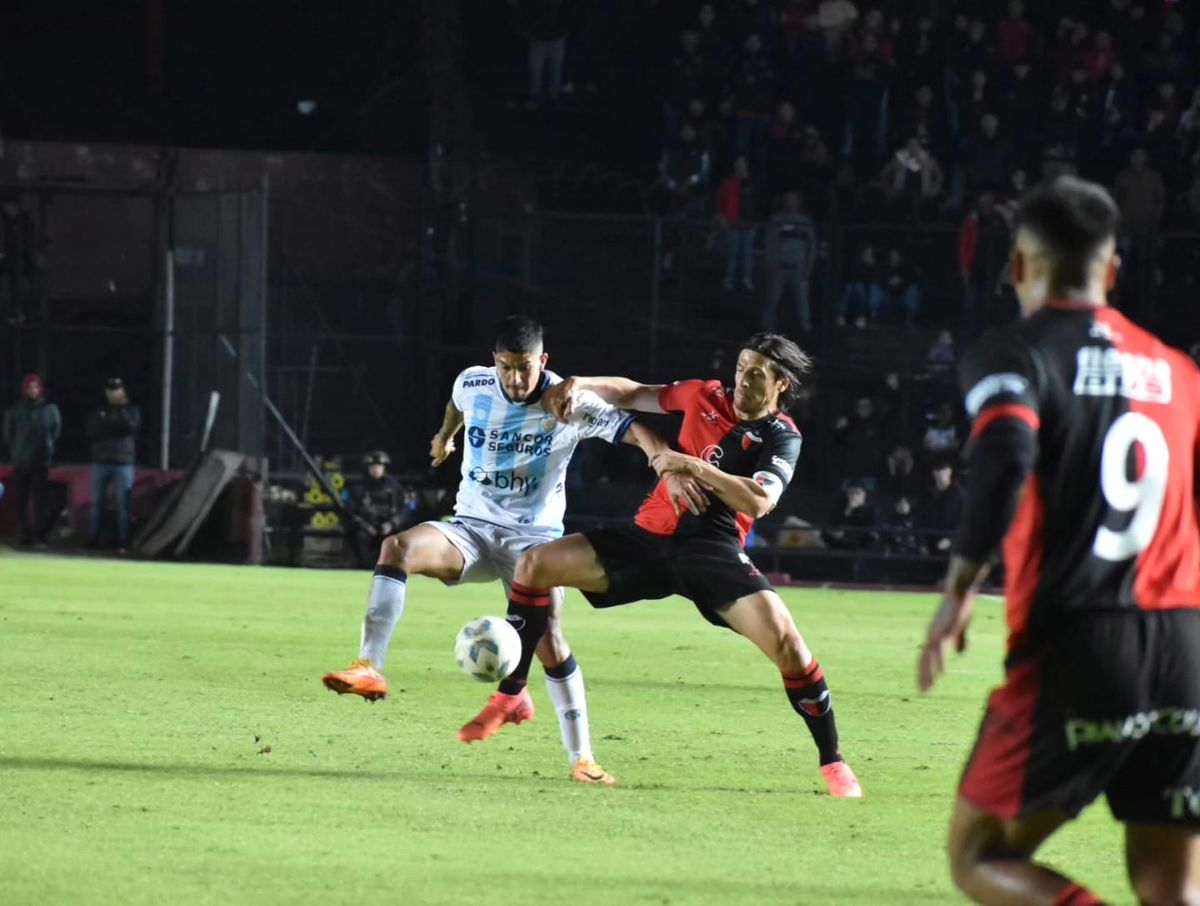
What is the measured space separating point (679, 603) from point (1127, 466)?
16333 mm

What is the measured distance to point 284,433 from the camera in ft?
81.6

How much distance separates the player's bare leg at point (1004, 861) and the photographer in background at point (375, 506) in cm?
1863

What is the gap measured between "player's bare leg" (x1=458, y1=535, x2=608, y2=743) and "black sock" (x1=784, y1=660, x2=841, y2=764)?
3.29 feet

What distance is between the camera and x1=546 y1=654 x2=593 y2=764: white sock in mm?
8773

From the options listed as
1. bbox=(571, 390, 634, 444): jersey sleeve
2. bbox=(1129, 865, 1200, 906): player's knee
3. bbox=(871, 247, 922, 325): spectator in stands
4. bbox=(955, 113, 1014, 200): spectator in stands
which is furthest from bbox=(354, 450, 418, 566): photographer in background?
bbox=(1129, 865, 1200, 906): player's knee

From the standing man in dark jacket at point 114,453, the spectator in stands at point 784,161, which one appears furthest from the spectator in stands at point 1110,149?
the standing man in dark jacket at point 114,453

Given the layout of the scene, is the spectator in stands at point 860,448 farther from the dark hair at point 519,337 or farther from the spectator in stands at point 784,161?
the dark hair at point 519,337

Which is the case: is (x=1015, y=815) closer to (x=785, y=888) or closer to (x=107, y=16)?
(x=785, y=888)

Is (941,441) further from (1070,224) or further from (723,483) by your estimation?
(1070,224)

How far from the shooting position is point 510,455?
394 inches

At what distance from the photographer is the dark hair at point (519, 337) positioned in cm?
961

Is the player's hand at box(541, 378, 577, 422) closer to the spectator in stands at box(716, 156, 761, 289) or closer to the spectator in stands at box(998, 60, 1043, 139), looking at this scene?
the spectator in stands at box(716, 156, 761, 289)

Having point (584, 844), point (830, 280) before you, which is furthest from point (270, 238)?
point (584, 844)

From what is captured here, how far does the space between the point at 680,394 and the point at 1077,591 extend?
5.01 metres
